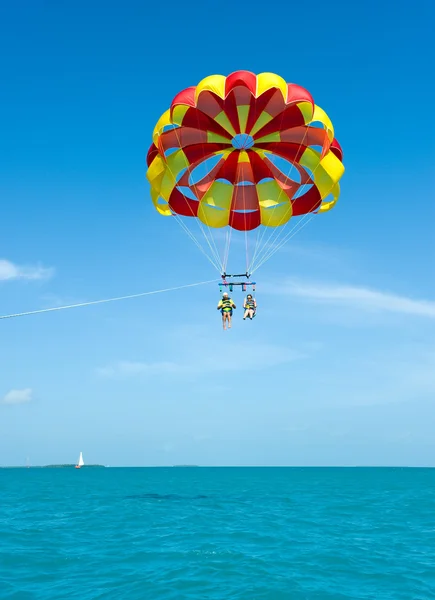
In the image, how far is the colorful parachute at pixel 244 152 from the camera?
15484mm

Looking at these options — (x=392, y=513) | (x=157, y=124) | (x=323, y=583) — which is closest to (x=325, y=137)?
(x=157, y=124)

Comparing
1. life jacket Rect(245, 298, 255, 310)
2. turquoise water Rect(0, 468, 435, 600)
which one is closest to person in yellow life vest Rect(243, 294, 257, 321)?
life jacket Rect(245, 298, 255, 310)

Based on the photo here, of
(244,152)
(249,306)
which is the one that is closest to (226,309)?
(249,306)

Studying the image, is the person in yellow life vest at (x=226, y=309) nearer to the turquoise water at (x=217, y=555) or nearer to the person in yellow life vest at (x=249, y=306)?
the person in yellow life vest at (x=249, y=306)

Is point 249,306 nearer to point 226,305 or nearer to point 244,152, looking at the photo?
point 226,305

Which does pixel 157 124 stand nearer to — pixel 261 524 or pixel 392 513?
pixel 261 524

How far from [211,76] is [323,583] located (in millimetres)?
13375

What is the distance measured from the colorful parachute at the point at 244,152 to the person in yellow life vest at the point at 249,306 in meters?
3.70

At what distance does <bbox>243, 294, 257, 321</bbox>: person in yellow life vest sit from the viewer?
51.3ft

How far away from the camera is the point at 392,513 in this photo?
1024 inches

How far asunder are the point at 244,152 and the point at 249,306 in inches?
222

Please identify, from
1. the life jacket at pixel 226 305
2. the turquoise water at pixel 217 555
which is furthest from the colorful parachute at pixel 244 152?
the turquoise water at pixel 217 555

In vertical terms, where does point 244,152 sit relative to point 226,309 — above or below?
above

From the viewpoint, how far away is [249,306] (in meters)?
15.6
